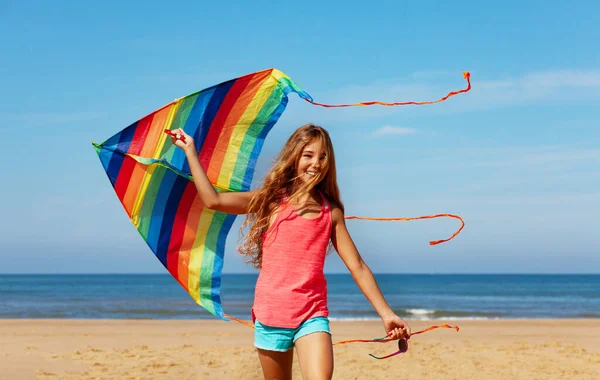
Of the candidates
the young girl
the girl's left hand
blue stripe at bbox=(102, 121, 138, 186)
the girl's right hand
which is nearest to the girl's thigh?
the young girl

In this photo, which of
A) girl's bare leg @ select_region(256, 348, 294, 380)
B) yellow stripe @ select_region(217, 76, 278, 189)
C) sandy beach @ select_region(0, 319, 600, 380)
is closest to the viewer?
girl's bare leg @ select_region(256, 348, 294, 380)

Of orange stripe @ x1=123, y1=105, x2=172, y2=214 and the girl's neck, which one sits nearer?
the girl's neck

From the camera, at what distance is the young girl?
329 cm

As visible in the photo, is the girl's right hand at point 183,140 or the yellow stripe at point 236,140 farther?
the yellow stripe at point 236,140

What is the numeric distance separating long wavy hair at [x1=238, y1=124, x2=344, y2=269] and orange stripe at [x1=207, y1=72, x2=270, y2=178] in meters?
0.80

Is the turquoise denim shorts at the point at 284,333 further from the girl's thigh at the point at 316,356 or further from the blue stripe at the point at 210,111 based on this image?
the blue stripe at the point at 210,111

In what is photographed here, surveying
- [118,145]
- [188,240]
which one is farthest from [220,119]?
[188,240]

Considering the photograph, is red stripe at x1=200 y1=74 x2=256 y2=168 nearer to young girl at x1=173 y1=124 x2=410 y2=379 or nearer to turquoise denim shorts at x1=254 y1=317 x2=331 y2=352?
young girl at x1=173 y1=124 x2=410 y2=379

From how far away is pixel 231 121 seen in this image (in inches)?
175

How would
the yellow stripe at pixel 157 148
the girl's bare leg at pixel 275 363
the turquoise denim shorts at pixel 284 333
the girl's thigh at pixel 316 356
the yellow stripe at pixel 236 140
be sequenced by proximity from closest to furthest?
1. the girl's thigh at pixel 316 356
2. the turquoise denim shorts at pixel 284 333
3. the girl's bare leg at pixel 275 363
4. the yellow stripe at pixel 157 148
5. the yellow stripe at pixel 236 140

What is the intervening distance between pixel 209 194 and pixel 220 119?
3.50 feet

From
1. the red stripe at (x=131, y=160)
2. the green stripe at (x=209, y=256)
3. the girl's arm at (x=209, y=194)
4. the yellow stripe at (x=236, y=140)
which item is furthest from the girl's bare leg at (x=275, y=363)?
the red stripe at (x=131, y=160)

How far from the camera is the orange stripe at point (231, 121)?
172 inches

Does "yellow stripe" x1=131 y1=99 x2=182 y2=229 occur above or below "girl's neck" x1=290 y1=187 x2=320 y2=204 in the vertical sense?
above
